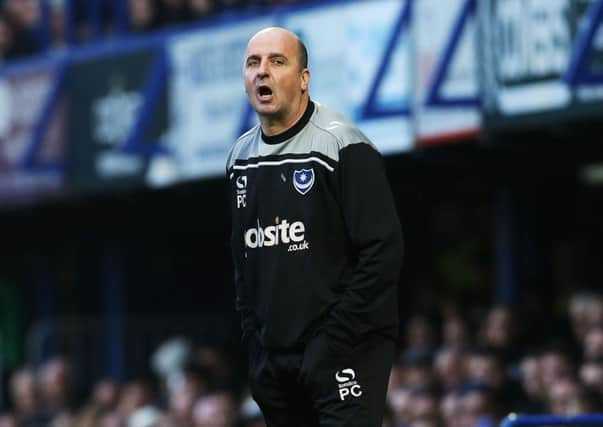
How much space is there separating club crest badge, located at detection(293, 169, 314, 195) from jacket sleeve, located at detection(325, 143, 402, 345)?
0.10 m

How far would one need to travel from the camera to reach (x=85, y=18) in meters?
15.7

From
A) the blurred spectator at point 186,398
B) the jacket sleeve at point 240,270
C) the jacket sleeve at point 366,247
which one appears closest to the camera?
the jacket sleeve at point 366,247

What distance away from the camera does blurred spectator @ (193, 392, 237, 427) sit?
11812 millimetres

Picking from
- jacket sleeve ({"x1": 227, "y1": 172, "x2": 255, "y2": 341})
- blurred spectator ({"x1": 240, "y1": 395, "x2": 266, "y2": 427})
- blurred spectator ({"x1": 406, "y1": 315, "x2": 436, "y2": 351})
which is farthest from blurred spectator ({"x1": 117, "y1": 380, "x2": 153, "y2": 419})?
jacket sleeve ({"x1": 227, "y1": 172, "x2": 255, "y2": 341})

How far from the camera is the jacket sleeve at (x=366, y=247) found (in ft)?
17.2

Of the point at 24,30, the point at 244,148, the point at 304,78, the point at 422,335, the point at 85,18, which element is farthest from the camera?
the point at 24,30

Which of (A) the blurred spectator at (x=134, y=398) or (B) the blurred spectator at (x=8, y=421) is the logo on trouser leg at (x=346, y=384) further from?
(B) the blurred spectator at (x=8, y=421)

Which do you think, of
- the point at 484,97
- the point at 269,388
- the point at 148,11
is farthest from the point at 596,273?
the point at 269,388

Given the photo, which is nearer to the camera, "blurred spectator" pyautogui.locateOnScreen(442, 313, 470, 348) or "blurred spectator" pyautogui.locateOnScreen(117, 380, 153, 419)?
"blurred spectator" pyautogui.locateOnScreen(442, 313, 470, 348)

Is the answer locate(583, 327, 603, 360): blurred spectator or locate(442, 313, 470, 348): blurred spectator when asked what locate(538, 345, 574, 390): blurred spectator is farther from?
locate(442, 313, 470, 348): blurred spectator

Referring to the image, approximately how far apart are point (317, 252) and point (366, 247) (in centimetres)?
16

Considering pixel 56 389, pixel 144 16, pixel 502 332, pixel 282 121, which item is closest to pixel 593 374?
pixel 502 332

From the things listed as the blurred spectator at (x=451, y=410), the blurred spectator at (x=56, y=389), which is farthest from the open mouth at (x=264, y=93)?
the blurred spectator at (x=56, y=389)

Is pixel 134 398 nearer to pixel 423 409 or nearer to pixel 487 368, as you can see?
pixel 423 409
